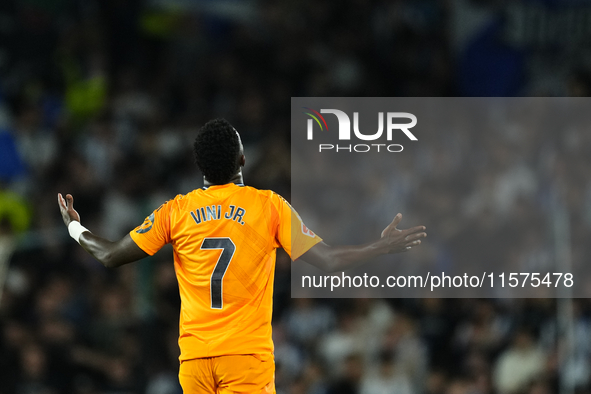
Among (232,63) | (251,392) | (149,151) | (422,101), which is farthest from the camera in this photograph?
(232,63)

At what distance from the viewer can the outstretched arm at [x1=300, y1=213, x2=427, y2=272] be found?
169 inches

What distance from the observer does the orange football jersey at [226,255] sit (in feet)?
14.1

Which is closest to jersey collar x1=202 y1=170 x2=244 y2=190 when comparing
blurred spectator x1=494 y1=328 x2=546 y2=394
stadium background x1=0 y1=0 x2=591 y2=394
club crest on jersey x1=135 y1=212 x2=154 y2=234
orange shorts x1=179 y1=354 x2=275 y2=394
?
club crest on jersey x1=135 y1=212 x2=154 y2=234

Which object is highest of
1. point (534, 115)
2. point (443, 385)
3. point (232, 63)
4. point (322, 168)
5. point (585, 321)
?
point (232, 63)

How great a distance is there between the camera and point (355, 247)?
4.36 metres

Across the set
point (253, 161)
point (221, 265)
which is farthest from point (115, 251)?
point (253, 161)

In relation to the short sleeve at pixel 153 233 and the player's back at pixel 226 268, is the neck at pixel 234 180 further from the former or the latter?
the short sleeve at pixel 153 233

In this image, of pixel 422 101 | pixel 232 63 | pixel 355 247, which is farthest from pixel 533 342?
pixel 232 63

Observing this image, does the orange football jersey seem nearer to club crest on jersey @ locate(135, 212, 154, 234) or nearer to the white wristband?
club crest on jersey @ locate(135, 212, 154, 234)

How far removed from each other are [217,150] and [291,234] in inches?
23.5

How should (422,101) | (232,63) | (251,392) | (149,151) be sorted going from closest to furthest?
(251,392) < (422,101) < (149,151) < (232,63)

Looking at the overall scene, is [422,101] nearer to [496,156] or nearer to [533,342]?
[496,156]

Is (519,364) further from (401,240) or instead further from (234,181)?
(234,181)

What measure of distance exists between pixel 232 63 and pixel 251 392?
8345 millimetres
